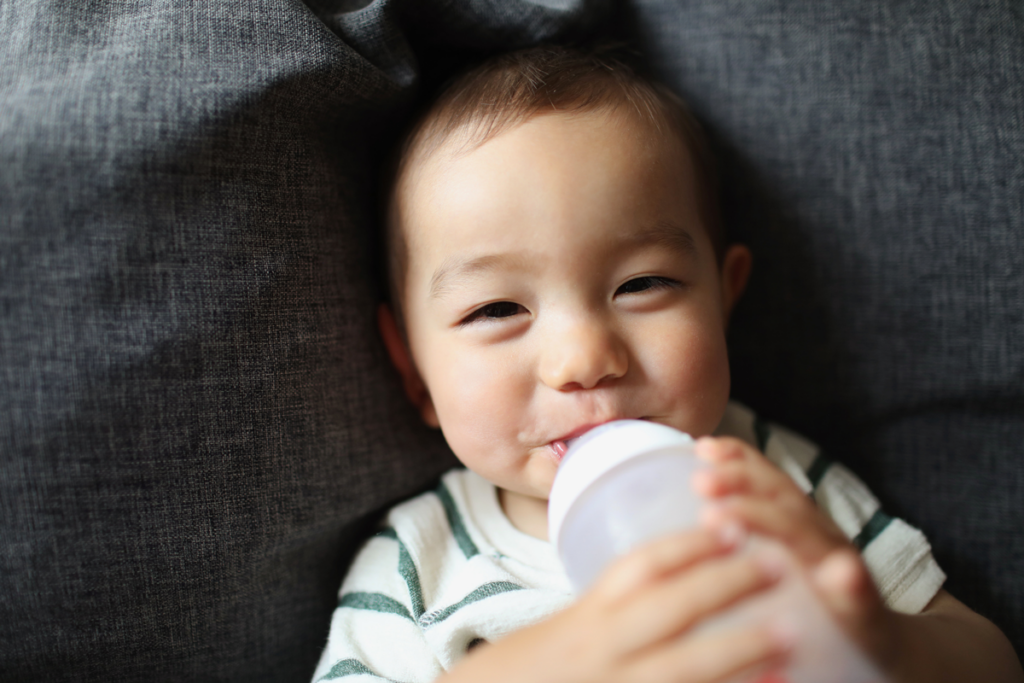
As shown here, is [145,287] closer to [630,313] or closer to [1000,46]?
[630,313]

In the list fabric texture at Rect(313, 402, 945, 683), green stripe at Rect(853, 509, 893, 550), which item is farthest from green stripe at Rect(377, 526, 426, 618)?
green stripe at Rect(853, 509, 893, 550)

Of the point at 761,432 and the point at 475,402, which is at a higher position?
the point at 475,402

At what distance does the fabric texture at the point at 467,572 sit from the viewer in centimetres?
87

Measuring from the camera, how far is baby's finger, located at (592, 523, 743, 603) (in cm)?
52

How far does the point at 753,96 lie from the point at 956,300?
43 cm

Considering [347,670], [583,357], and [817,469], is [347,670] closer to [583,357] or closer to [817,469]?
[583,357]

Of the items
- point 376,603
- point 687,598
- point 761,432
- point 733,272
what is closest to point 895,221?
point 733,272

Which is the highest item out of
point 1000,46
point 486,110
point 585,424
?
point 1000,46

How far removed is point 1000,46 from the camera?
38.9 inches

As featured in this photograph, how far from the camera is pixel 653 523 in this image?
1.85 feet

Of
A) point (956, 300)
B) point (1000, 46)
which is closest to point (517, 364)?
point (956, 300)

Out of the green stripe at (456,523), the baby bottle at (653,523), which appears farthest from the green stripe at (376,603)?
the baby bottle at (653,523)

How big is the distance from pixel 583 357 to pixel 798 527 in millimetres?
301

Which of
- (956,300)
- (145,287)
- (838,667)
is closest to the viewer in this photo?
(838,667)
